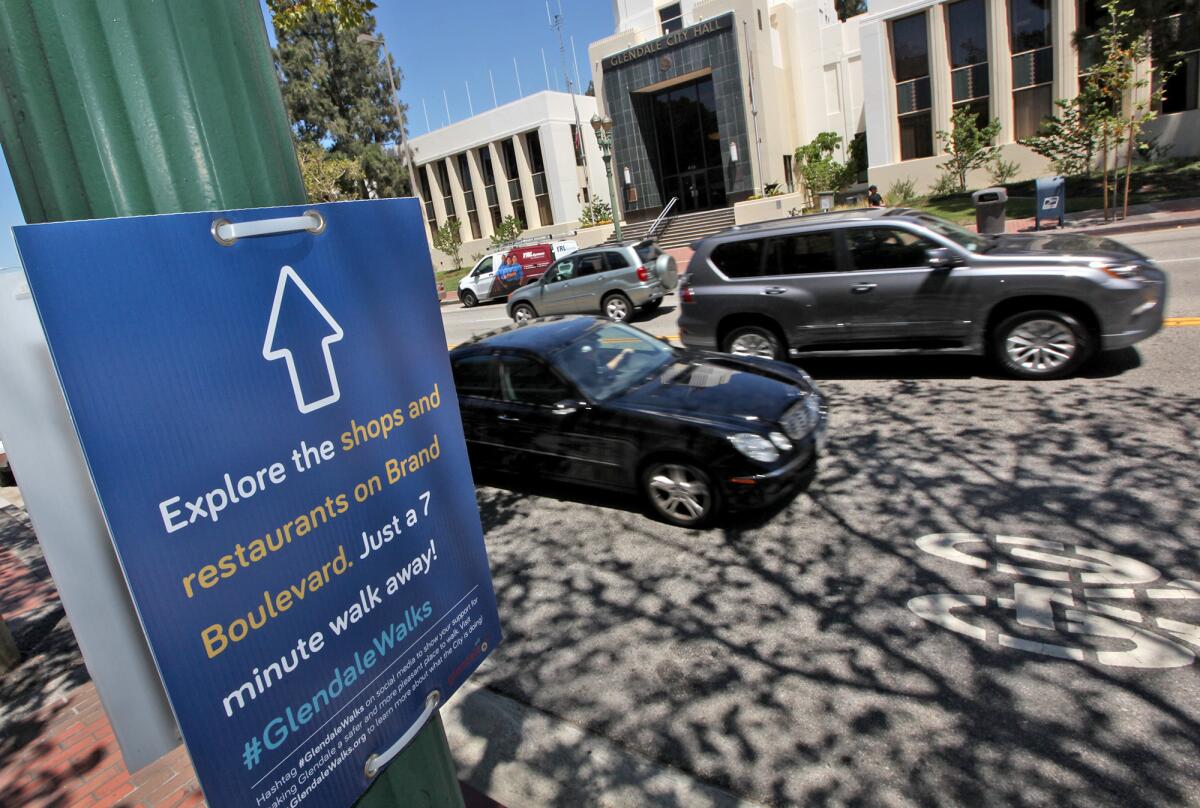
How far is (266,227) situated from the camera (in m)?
1.33

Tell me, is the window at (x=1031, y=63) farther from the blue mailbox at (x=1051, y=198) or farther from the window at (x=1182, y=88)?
the blue mailbox at (x=1051, y=198)

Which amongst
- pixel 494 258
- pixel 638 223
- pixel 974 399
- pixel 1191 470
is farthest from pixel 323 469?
pixel 638 223

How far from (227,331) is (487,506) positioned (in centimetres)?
576

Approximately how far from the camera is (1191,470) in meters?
5.29

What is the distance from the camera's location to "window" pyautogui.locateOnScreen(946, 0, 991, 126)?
2578 cm

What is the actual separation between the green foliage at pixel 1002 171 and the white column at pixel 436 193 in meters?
29.4

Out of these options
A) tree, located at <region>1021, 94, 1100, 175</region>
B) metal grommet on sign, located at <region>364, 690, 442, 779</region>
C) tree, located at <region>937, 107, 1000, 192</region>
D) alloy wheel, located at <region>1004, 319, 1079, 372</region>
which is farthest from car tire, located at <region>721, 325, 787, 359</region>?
tree, located at <region>937, 107, 1000, 192</region>

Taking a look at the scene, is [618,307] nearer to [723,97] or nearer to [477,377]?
[477,377]

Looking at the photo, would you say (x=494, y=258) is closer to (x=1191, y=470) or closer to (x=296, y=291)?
(x=1191, y=470)

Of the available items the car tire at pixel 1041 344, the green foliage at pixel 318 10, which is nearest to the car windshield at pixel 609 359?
the car tire at pixel 1041 344

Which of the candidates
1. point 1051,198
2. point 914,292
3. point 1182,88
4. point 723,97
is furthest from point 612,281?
point 1182,88

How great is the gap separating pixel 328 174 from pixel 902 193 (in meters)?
24.8

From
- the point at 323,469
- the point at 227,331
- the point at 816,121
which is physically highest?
Answer: the point at 816,121

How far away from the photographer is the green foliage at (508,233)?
37875 mm
